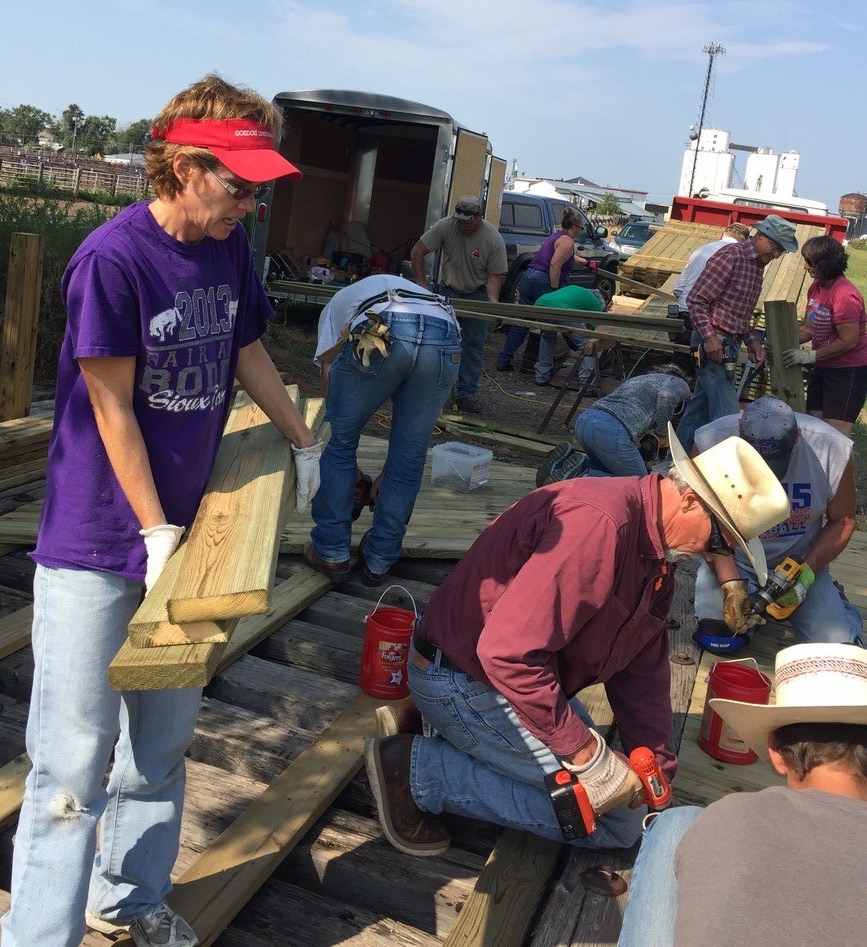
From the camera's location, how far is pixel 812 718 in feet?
6.03

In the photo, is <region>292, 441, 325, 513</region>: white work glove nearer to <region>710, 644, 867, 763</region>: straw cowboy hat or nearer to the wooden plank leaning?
the wooden plank leaning

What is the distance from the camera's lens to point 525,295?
1138 cm

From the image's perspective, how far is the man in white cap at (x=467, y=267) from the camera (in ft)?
29.7

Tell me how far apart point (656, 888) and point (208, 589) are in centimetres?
102

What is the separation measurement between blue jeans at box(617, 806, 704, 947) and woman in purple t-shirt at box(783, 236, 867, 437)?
17.7ft

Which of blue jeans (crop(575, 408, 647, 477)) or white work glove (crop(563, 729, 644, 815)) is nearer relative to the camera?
white work glove (crop(563, 729, 644, 815))

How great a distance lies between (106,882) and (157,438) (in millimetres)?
988

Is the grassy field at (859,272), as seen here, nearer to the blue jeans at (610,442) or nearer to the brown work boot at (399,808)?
the blue jeans at (610,442)

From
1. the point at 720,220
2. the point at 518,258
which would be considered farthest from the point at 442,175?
the point at 720,220

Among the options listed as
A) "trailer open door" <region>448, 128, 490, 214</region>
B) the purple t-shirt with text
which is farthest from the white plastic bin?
"trailer open door" <region>448, 128, 490, 214</region>

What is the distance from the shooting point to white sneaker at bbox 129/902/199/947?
2.14 m

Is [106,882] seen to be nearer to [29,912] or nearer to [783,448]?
[29,912]

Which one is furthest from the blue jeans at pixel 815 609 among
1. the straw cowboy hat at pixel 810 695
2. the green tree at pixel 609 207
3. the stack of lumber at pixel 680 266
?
the green tree at pixel 609 207

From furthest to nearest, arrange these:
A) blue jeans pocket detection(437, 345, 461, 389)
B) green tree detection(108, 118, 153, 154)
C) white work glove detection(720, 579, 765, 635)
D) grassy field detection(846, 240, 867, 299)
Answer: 1. green tree detection(108, 118, 153, 154)
2. grassy field detection(846, 240, 867, 299)
3. blue jeans pocket detection(437, 345, 461, 389)
4. white work glove detection(720, 579, 765, 635)
